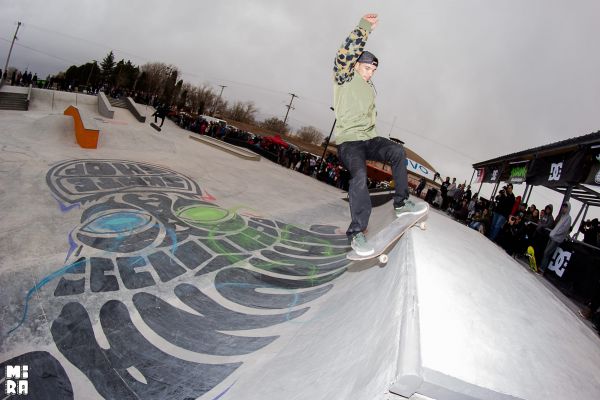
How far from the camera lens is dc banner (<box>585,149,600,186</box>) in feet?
22.7

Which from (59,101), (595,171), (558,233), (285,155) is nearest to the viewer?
(558,233)

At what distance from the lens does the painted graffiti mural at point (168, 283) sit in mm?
3037

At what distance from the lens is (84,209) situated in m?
6.12

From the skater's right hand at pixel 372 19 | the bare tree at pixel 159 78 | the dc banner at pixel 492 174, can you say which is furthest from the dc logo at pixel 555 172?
the bare tree at pixel 159 78

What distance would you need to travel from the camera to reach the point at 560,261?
266 inches

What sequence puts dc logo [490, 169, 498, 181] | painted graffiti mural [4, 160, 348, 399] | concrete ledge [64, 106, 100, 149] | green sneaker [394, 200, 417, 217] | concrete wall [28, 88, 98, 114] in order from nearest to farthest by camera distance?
painted graffiti mural [4, 160, 348, 399] → green sneaker [394, 200, 417, 217] → concrete ledge [64, 106, 100, 149] → dc logo [490, 169, 498, 181] → concrete wall [28, 88, 98, 114]

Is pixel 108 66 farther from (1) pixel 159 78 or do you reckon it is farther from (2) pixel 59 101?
(2) pixel 59 101

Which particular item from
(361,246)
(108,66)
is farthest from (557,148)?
(108,66)

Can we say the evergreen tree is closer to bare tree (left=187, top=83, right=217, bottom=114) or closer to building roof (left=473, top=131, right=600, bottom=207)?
bare tree (left=187, top=83, right=217, bottom=114)

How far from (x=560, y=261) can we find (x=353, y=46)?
7.01 meters

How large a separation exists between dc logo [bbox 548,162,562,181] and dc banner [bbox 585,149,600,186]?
1.20 metres

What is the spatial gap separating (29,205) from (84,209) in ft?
2.88

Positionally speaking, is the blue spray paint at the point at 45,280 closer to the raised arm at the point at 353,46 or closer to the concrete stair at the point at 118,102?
the raised arm at the point at 353,46

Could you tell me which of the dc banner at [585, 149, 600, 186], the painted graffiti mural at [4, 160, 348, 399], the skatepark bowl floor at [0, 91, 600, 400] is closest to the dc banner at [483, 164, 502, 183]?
the dc banner at [585, 149, 600, 186]
